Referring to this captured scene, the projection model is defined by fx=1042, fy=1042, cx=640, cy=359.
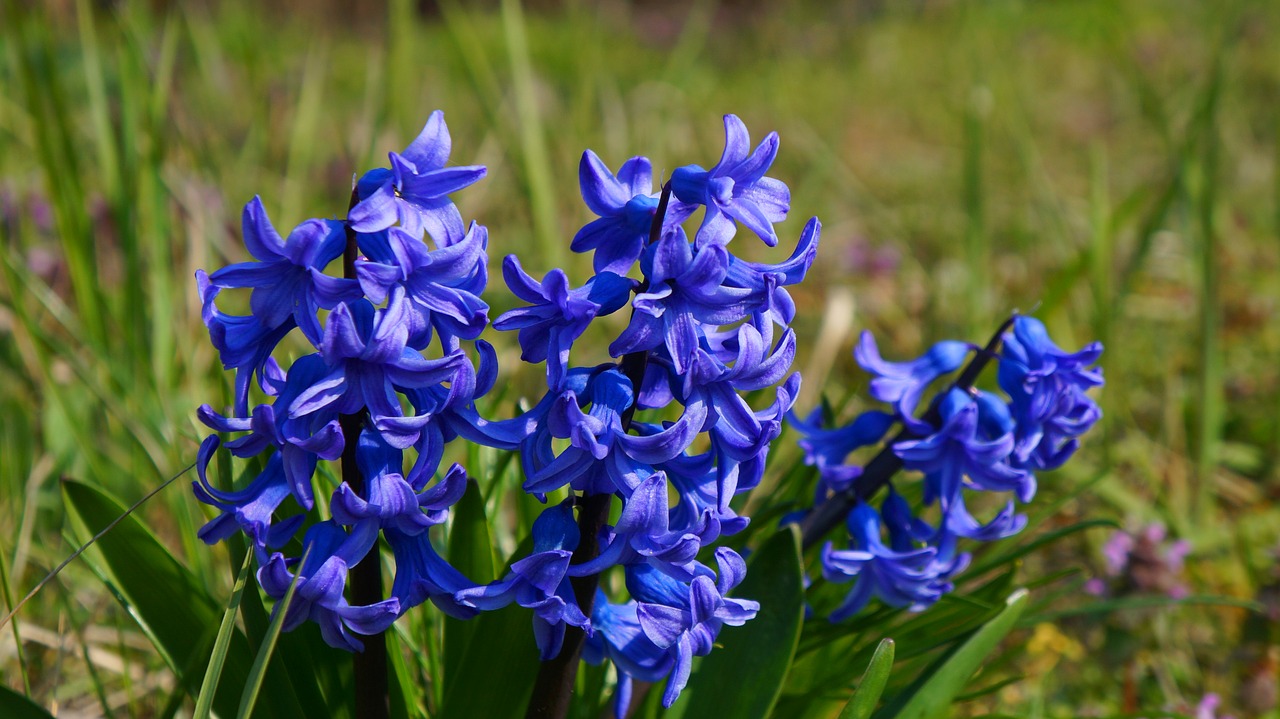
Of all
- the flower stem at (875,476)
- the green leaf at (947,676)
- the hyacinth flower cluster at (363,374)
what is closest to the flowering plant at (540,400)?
the hyacinth flower cluster at (363,374)

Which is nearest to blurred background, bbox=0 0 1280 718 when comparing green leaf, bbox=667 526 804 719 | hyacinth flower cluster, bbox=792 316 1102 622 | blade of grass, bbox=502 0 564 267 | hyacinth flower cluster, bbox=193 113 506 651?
blade of grass, bbox=502 0 564 267

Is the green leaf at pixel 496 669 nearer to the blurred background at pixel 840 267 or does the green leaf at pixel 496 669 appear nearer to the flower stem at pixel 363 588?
the flower stem at pixel 363 588

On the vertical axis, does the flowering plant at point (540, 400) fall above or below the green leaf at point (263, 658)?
above

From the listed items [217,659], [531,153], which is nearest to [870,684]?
[217,659]

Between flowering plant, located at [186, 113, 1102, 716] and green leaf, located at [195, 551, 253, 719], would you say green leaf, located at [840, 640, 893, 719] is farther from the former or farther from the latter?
green leaf, located at [195, 551, 253, 719]

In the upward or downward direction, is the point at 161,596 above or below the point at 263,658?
below

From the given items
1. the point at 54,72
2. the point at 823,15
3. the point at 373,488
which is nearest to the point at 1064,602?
the point at 373,488

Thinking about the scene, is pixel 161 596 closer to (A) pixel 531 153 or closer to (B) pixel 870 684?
(B) pixel 870 684
